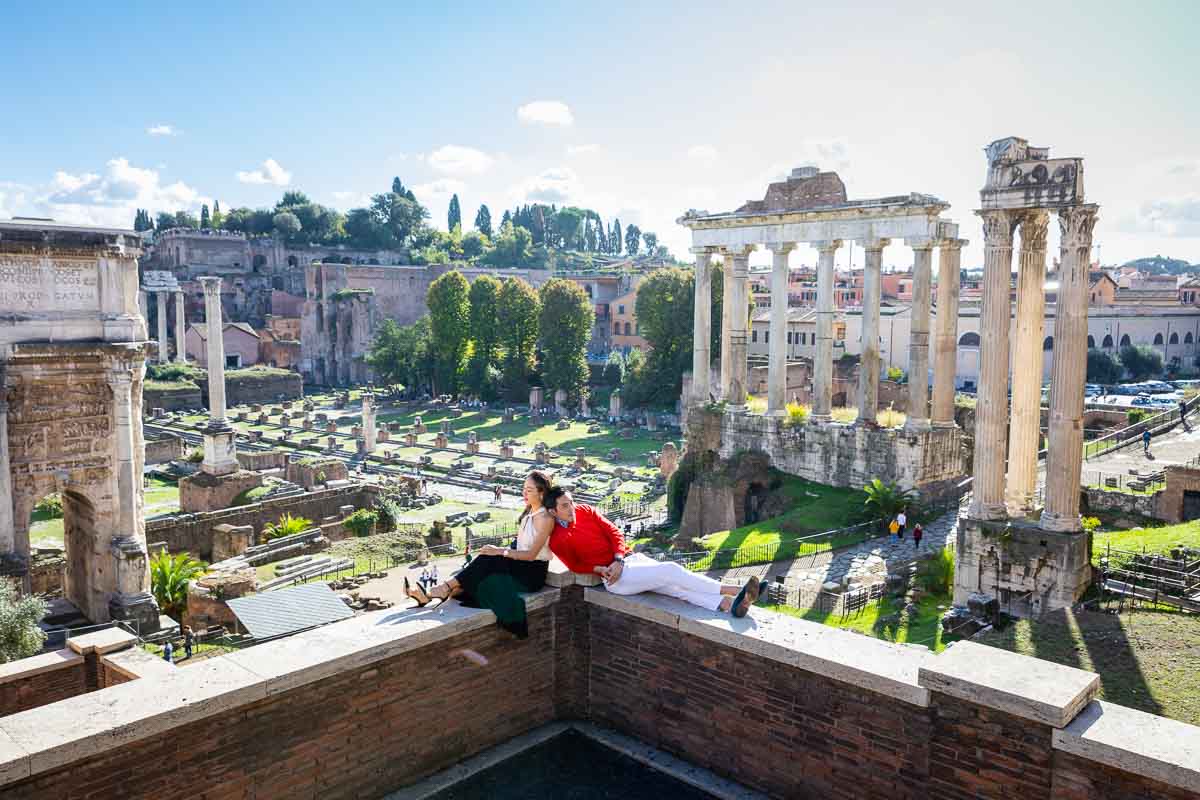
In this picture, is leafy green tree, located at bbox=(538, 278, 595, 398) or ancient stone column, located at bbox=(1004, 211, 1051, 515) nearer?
Answer: ancient stone column, located at bbox=(1004, 211, 1051, 515)

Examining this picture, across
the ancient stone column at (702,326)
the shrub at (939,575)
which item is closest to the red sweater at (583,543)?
the shrub at (939,575)

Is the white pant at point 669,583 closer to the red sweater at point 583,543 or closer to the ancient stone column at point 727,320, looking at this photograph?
the red sweater at point 583,543

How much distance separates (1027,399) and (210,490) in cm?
2427

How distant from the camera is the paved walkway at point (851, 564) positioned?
18.1 m

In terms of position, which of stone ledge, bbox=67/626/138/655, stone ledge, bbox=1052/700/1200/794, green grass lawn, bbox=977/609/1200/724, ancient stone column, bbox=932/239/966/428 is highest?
ancient stone column, bbox=932/239/966/428

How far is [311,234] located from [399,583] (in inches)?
3677

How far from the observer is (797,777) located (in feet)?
15.2

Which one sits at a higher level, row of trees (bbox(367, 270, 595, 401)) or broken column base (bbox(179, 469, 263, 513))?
row of trees (bbox(367, 270, 595, 401))

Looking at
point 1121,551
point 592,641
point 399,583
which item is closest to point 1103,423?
point 1121,551

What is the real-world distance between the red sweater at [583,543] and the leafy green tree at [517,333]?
5439 cm

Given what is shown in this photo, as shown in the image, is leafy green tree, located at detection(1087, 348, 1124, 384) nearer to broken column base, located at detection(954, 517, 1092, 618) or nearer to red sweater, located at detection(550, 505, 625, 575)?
broken column base, located at detection(954, 517, 1092, 618)

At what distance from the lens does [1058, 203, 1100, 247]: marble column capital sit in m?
13.6

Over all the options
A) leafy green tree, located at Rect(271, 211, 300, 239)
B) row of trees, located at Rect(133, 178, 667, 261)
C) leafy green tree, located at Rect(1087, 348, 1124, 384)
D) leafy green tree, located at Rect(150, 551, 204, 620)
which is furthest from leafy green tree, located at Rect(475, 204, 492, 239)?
leafy green tree, located at Rect(150, 551, 204, 620)

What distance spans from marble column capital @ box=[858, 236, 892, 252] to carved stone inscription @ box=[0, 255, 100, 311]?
17225mm
